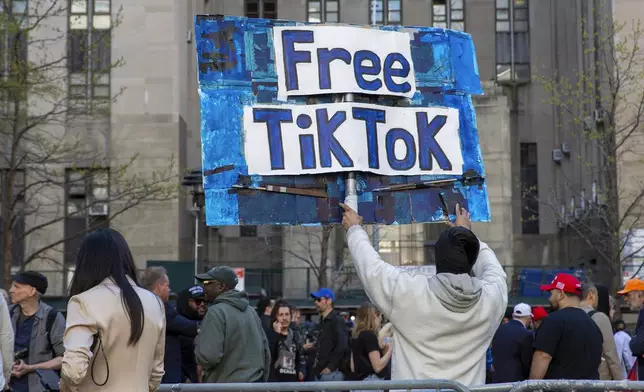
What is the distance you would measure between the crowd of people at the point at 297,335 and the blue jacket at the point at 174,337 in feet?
0.05

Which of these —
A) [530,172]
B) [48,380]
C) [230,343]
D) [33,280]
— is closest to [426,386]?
[230,343]

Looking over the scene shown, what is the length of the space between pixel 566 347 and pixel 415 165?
6.42 ft

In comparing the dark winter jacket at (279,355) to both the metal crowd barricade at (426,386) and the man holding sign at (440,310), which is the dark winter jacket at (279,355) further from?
the man holding sign at (440,310)

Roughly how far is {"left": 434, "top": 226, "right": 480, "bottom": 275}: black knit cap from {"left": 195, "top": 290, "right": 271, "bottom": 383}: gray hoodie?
Answer: 343 cm

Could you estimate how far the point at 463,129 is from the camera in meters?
9.01

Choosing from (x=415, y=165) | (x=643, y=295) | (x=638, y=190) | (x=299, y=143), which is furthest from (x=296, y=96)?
(x=638, y=190)

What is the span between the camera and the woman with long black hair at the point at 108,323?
5488 millimetres

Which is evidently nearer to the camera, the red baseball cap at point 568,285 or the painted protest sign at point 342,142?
the painted protest sign at point 342,142

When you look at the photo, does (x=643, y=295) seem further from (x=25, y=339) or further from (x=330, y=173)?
(x=25, y=339)

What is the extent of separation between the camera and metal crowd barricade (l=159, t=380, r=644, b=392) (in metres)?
6.29

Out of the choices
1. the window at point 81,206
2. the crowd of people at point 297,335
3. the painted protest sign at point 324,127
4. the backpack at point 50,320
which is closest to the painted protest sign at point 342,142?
the painted protest sign at point 324,127

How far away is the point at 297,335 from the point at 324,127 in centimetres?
669

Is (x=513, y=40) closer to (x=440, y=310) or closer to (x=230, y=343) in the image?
(x=230, y=343)

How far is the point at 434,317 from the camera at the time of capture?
6309 millimetres
